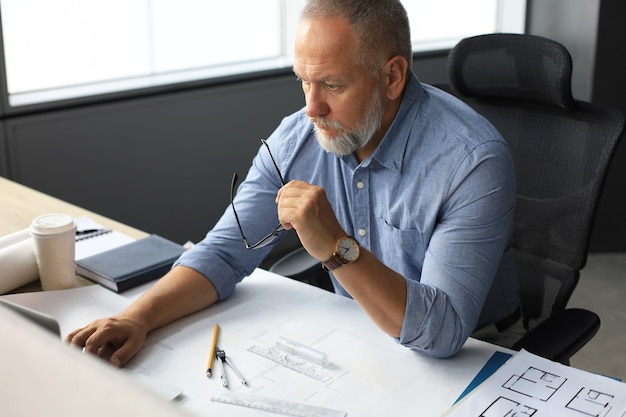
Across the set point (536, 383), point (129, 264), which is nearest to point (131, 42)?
point (129, 264)

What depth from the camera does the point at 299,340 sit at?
1.44 m

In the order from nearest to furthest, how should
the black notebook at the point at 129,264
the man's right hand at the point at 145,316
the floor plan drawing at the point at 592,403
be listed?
the floor plan drawing at the point at 592,403
the man's right hand at the point at 145,316
the black notebook at the point at 129,264

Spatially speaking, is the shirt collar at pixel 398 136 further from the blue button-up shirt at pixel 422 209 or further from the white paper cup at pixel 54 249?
the white paper cup at pixel 54 249

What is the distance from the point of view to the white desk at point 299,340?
1.26m

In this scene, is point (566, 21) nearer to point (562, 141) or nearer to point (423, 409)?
point (562, 141)

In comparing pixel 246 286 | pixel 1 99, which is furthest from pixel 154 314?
pixel 1 99

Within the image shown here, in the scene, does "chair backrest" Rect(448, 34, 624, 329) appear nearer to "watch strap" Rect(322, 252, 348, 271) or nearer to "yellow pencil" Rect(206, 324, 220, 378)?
"watch strap" Rect(322, 252, 348, 271)

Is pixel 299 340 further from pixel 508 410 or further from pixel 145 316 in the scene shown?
pixel 508 410

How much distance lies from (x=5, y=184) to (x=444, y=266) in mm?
1389

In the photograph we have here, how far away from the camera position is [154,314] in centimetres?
151

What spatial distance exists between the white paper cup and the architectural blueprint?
0.85 m

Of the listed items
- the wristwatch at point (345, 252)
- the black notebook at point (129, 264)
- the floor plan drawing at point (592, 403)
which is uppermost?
the wristwatch at point (345, 252)

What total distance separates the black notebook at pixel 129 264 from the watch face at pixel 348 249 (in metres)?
0.50

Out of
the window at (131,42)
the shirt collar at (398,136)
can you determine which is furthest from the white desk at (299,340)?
the window at (131,42)
